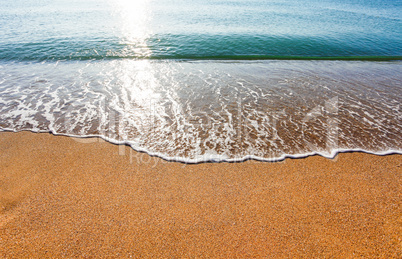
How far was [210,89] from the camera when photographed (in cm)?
741

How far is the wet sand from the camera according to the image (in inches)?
103

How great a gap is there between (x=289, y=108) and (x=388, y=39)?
56.2 ft

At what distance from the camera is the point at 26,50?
12195 mm

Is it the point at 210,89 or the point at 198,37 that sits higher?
the point at 198,37

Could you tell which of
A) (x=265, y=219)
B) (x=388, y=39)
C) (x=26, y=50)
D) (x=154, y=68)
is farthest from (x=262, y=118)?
(x=388, y=39)

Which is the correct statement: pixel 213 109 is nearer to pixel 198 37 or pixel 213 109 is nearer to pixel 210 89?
pixel 210 89

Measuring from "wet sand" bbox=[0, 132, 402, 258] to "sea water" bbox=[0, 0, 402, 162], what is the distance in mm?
536

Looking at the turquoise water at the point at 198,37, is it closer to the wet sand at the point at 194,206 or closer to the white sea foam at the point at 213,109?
the white sea foam at the point at 213,109

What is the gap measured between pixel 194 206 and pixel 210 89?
5142 millimetres

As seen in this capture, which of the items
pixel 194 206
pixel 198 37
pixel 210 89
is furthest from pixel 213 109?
pixel 198 37

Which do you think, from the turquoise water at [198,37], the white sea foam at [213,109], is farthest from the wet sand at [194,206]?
the turquoise water at [198,37]

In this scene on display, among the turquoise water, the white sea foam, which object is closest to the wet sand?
the white sea foam

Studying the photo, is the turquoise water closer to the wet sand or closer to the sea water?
the sea water

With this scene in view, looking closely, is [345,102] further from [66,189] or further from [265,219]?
[66,189]
